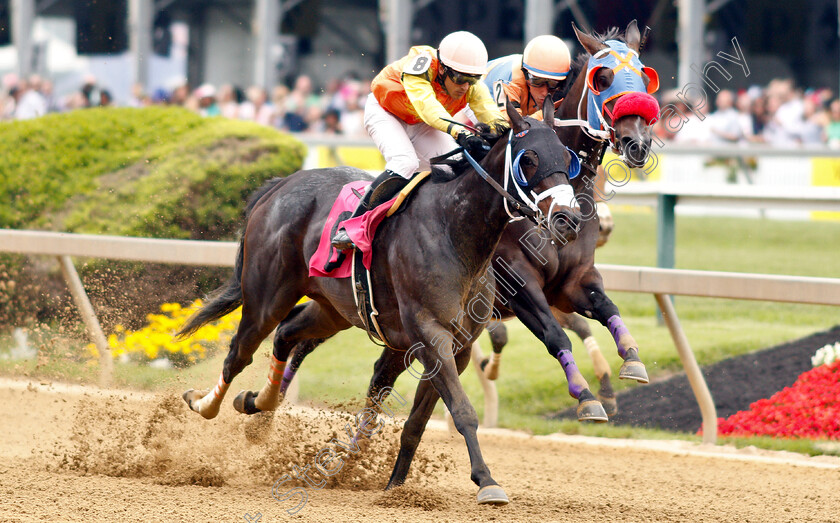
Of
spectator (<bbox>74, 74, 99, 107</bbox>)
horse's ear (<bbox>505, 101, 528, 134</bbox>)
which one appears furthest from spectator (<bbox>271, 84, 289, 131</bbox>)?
horse's ear (<bbox>505, 101, 528, 134</bbox>)

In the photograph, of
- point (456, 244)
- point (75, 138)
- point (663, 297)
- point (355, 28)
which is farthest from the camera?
point (355, 28)

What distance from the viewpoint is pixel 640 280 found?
552 centimetres

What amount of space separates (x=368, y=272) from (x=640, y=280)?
184cm

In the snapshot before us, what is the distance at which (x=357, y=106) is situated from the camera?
13500 mm

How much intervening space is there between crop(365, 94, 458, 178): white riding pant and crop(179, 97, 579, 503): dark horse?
273 millimetres

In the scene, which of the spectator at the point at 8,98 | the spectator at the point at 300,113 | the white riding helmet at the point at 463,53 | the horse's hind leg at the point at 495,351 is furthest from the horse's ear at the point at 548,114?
the spectator at the point at 8,98

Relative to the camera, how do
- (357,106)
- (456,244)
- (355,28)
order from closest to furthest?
1. (456,244)
2. (357,106)
3. (355,28)

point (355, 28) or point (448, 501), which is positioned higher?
point (355, 28)

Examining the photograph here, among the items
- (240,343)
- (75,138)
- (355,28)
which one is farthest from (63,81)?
(240,343)

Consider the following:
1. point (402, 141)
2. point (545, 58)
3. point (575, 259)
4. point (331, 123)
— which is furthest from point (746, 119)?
point (402, 141)

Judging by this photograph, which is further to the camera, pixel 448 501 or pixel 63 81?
pixel 63 81

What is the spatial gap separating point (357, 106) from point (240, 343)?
868 cm

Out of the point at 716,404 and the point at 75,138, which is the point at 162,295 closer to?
the point at 75,138

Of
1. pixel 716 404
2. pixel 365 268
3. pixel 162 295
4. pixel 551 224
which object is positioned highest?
pixel 551 224
